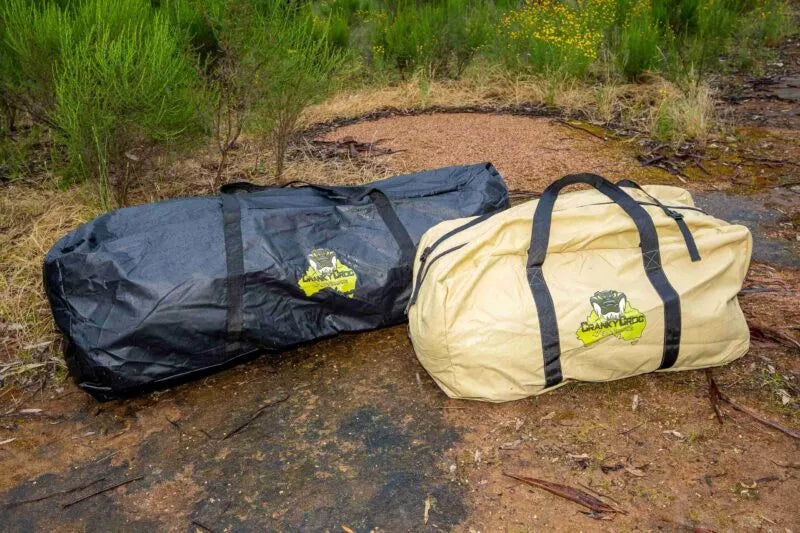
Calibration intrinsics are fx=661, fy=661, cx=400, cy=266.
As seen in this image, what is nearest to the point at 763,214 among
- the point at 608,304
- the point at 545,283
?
the point at 608,304

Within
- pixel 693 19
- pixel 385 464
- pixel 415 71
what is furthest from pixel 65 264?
pixel 693 19

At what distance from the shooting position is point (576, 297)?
244 centimetres

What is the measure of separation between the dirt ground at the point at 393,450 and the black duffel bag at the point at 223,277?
0.59 feet

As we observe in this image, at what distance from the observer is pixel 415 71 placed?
7.30 m

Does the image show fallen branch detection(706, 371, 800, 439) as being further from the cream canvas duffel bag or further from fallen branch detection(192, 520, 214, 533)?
fallen branch detection(192, 520, 214, 533)

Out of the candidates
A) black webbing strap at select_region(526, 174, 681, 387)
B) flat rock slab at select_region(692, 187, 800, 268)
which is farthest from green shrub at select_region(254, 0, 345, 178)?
flat rock slab at select_region(692, 187, 800, 268)

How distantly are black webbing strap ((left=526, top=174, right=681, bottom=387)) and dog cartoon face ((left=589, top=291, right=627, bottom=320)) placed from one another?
154 millimetres

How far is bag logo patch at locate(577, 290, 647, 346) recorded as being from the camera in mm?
2418

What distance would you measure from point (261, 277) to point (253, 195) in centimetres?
50

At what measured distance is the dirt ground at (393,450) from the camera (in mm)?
2062

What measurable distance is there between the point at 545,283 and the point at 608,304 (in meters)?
0.24

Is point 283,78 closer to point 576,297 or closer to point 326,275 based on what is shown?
point 326,275

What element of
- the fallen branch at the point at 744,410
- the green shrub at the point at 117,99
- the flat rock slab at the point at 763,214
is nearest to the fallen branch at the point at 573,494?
the fallen branch at the point at 744,410

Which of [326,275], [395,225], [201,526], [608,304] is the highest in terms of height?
[608,304]
